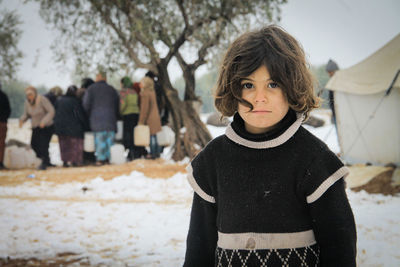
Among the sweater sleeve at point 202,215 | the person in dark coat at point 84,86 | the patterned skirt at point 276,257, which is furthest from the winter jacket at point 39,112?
the patterned skirt at point 276,257

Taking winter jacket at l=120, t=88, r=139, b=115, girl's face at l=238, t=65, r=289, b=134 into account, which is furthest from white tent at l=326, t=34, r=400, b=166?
girl's face at l=238, t=65, r=289, b=134

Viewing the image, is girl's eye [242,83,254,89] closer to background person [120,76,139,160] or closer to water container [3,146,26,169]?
background person [120,76,139,160]

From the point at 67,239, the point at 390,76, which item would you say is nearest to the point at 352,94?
the point at 390,76

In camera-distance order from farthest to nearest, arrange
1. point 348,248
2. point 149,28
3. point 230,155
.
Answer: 1. point 149,28
2. point 230,155
3. point 348,248

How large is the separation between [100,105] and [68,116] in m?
0.67

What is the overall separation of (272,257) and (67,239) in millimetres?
2284

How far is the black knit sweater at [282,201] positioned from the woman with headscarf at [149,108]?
252 inches

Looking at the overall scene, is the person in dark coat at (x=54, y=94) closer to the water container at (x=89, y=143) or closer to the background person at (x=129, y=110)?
the water container at (x=89, y=143)

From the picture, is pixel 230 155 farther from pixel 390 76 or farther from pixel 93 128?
pixel 93 128

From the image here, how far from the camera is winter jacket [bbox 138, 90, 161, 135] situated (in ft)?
24.7

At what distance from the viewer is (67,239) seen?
9.81ft

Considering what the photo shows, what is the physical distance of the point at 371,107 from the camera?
6.00 metres

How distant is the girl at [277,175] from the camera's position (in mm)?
1111

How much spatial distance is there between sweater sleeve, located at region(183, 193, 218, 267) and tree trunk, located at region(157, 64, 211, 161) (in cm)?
682
